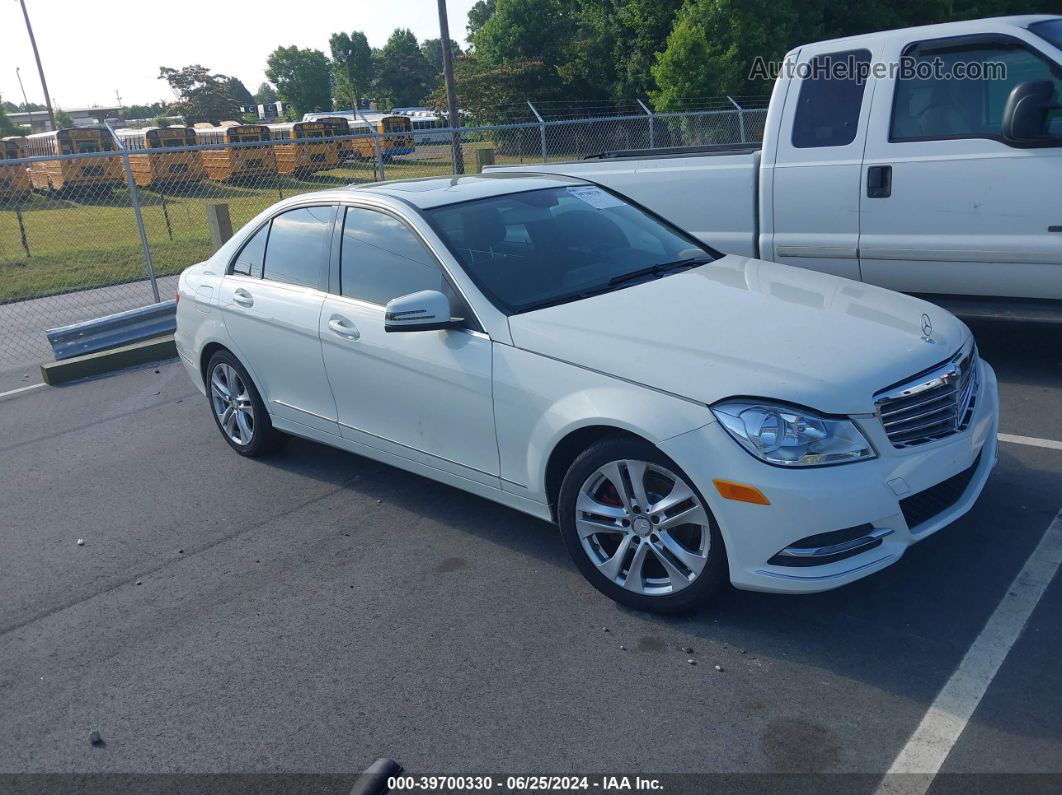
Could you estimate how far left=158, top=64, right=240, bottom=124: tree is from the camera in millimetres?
83625

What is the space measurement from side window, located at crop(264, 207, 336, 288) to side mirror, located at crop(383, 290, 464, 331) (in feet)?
3.52

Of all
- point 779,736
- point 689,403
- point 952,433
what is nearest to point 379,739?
point 779,736

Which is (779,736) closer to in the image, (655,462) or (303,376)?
(655,462)

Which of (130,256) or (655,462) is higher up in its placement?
(655,462)

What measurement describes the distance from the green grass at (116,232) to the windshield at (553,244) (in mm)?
10963

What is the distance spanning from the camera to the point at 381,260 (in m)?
4.88

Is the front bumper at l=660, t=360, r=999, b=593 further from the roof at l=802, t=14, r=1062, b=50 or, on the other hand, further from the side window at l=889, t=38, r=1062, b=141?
the roof at l=802, t=14, r=1062, b=50

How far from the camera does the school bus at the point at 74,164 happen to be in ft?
85.3

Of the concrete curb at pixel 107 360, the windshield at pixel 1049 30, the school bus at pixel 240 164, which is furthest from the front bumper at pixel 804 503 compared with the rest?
the school bus at pixel 240 164

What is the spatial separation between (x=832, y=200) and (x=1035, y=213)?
126cm

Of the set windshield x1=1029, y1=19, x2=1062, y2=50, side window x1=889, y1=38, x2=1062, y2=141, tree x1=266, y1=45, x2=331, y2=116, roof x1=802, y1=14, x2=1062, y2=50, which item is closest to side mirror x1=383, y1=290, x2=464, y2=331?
side window x1=889, y1=38, x2=1062, y2=141

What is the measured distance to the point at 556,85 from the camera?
3769 centimetres

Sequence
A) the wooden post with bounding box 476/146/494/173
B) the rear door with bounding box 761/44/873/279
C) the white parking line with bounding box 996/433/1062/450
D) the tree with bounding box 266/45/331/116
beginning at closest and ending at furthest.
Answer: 1. the white parking line with bounding box 996/433/1062/450
2. the rear door with bounding box 761/44/873/279
3. the wooden post with bounding box 476/146/494/173
4. the tree with bounding box 266/45/331/116

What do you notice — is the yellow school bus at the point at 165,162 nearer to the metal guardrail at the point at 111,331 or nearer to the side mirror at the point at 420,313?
the metal guardrail at the point at 111,331
